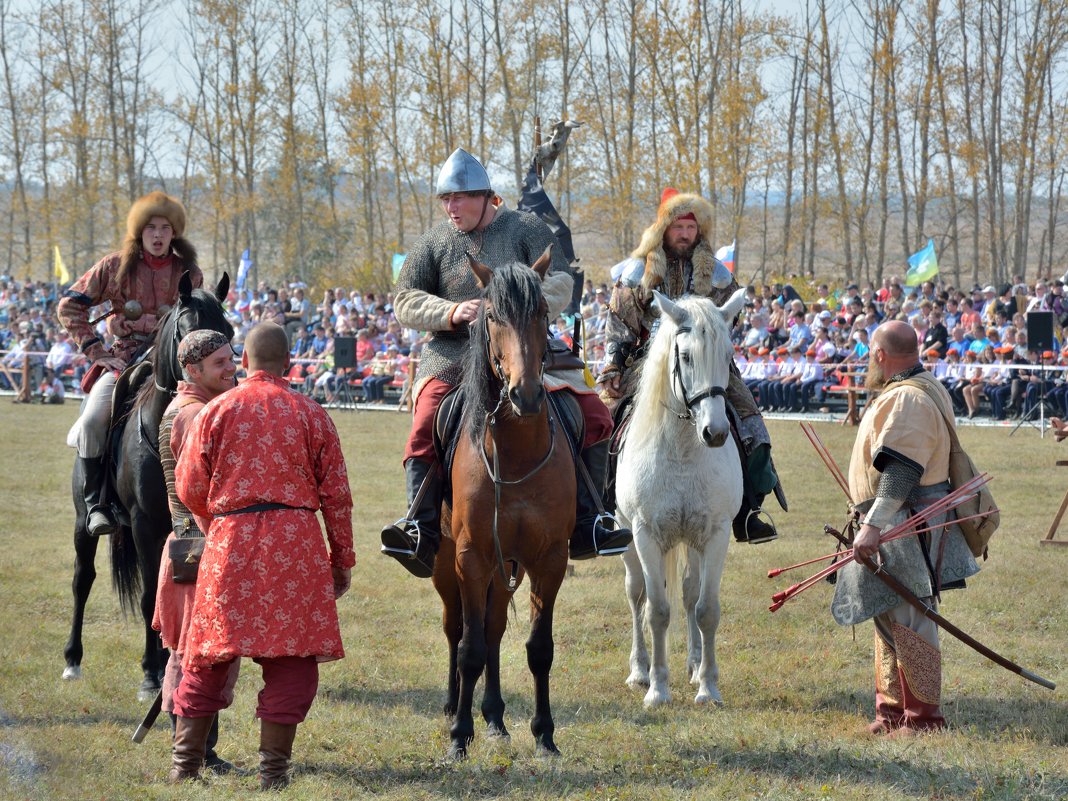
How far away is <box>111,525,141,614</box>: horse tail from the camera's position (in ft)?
23.7

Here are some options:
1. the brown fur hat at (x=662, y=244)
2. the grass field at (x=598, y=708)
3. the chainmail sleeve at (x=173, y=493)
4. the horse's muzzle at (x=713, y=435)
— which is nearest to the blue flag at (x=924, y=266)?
the grass field at (x=598, y=708)

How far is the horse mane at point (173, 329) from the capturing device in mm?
6316

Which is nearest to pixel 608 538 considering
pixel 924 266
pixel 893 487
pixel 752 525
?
pixel 893 487

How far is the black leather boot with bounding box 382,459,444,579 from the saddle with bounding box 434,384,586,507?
0.18 ft

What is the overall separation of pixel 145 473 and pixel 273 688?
2.19m

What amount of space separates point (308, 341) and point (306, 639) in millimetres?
27377

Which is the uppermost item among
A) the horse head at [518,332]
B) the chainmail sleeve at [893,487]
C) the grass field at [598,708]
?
the horse head at [518,332]

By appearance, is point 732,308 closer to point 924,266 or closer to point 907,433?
point 907,433

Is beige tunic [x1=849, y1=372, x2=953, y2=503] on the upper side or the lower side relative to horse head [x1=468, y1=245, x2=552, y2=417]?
lower

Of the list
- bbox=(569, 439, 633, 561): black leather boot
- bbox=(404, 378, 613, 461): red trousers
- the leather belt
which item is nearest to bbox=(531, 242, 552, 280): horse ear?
bbox=(404, 378, 613, 461): red trousers

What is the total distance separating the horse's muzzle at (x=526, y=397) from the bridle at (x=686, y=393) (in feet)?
4.74

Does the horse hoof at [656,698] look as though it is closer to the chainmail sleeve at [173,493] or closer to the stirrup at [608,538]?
the stirrup at [608,538]

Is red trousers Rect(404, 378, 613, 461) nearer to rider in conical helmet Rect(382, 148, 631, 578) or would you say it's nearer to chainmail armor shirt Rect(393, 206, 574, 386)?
rider in conical helmet Rect(382, 148, 631, 578)

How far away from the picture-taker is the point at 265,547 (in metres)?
4.72
